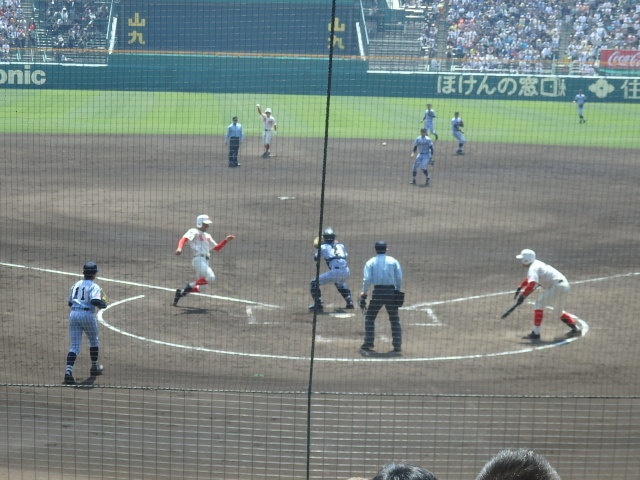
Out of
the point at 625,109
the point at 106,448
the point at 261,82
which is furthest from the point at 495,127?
the point at 106,448

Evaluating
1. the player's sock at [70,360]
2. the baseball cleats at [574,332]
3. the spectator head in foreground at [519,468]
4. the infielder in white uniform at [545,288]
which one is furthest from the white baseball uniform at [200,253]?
the spectator head in foreground at [519,468]

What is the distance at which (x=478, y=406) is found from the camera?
35.1ft

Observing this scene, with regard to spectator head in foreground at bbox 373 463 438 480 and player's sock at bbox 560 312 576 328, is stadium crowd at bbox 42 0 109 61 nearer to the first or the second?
player's sock at bbox 560 312 576 328

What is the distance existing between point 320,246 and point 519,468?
516 cm

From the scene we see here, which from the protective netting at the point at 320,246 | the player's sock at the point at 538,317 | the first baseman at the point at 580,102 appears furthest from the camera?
the first baseman at the point at 580,102

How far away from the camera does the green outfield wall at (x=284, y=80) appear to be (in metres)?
28.5

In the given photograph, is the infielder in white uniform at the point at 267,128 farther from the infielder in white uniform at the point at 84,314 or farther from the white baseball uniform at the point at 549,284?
the infielder in white uniform at the point at 84,314

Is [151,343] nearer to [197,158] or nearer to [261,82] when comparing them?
[197,158]

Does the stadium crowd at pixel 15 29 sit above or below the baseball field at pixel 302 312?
above

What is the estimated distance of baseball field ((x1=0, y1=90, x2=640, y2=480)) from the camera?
951 cm

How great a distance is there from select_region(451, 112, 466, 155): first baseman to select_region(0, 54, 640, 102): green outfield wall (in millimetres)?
4212

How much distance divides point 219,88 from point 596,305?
66.2 feet

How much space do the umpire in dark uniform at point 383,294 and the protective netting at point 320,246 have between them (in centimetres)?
28

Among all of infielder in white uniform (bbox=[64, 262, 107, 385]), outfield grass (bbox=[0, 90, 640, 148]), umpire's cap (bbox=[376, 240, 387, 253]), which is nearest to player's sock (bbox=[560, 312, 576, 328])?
umpire's cap (bbox=[376, 240, 387, 253])
